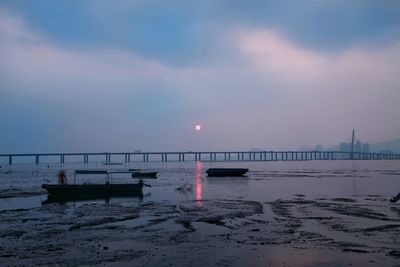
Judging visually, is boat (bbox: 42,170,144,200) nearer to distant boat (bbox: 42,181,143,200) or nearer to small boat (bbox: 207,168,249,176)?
distant boat (bbox: 42,181,143,200)

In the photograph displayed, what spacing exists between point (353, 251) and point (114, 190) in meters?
29.3

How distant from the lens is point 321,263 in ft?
46.8

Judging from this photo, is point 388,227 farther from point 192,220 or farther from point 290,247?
point 192,220

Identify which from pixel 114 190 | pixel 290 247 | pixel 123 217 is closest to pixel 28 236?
pixel 123 217

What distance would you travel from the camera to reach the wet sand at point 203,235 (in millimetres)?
14914

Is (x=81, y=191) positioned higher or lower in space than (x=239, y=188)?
higher

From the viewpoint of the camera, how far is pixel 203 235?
19.5 meters

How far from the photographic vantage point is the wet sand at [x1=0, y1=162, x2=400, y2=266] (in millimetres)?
14914

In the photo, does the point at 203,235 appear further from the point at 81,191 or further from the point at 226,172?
the point at 226,172

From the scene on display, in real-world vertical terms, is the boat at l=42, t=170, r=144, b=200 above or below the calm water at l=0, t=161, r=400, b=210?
above

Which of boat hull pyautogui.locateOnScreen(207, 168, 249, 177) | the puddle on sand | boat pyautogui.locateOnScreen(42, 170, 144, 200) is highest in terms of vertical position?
boat pyautogui.locateOnScreen(42, 170, 144, 200)

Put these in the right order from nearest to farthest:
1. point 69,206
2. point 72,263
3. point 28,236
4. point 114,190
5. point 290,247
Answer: point 72,263
point 290,247
point 28,236
point 69,206
point 114,190

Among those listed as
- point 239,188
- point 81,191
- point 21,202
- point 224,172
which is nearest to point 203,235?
point 21,202

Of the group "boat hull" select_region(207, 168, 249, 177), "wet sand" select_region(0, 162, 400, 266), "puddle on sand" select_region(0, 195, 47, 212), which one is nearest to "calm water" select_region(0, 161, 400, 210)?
"puddle on sand" select_region(0, 195, 47, 212)
